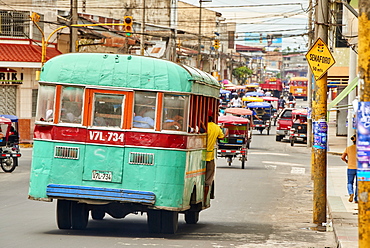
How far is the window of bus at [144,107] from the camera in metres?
→ 12.1

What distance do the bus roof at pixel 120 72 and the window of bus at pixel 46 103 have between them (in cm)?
15

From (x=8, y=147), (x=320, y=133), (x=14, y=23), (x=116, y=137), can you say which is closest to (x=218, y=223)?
(x=320, y=133)

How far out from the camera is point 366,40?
24.9 ft

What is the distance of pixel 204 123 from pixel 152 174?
7.81ft

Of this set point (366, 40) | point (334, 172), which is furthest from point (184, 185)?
point (334, 172)

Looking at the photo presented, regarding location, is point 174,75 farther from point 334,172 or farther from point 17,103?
point 17,103

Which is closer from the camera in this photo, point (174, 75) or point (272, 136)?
point (174, 75)

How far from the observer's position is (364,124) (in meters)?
7.55

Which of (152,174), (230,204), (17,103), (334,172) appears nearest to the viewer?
(152,174)

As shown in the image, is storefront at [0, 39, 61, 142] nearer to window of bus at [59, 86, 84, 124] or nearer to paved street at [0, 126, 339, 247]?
paved street at [0, 126, 339, 247]

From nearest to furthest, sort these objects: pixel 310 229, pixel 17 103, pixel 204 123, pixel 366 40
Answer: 1. pixel 366 40
2. pixel 204 123
3. pixel 310 229
4. pixel 17 103

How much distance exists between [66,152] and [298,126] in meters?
38.7

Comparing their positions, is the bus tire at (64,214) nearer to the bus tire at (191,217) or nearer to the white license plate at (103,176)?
the white license plate at (103,176)

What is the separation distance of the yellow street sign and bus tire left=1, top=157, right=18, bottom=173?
567 inches
